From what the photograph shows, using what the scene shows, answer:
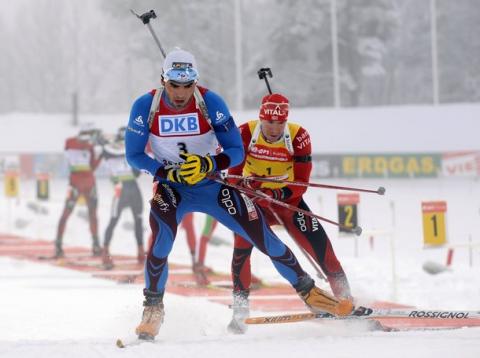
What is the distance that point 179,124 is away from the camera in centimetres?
657

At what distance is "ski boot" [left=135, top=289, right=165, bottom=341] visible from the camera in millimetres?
6273

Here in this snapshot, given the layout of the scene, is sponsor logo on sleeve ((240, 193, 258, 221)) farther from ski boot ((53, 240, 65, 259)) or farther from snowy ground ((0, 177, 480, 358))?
ski boot ((53, 240, 65, 259))

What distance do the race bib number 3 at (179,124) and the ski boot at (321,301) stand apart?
5.11ft

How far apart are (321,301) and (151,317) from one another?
1.43 m

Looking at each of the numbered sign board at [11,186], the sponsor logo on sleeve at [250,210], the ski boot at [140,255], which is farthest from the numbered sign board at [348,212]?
the numbered sign board at [11,186]

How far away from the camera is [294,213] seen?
26.0 ft

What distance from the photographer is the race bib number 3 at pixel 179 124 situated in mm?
6543

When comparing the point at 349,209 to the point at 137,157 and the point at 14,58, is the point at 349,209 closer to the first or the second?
the point at 137,157

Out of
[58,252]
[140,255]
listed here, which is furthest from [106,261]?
[58,252]

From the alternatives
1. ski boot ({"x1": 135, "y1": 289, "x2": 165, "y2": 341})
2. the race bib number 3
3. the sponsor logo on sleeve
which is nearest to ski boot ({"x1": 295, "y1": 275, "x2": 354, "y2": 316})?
the sponsor logo on sleeve

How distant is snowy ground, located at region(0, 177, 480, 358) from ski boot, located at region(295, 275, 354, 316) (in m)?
0.17

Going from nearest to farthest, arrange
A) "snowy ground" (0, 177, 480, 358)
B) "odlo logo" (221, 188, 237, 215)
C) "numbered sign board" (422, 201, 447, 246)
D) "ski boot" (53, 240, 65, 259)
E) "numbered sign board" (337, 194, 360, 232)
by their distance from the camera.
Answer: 1. "snowy ground" (0, 177, 480, 358)
2. "odlo logo" (221, 188, 237, 215)
3. "numbered sign board" (337, 194, 360, 232)
4. "numbered sign board" (422, 201, 447, 246)
5. "ski boot" (53, 240, 65, 259)

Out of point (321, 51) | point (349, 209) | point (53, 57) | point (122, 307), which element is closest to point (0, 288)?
point (122, 307)

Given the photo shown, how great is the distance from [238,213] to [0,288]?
564 cm
